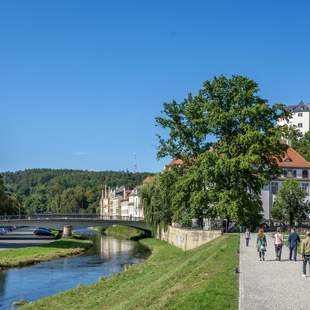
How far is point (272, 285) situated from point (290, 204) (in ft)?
195

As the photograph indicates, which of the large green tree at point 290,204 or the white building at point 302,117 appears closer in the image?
the large green tree at point 290,204

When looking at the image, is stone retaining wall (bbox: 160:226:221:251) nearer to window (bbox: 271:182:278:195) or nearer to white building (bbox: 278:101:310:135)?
window (bbox: 271:182:278:195)

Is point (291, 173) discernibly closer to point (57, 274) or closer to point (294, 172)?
point (294, 172)

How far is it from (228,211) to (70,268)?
1480 centimetres

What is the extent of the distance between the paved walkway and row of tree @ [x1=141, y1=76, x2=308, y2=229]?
72.6 feet

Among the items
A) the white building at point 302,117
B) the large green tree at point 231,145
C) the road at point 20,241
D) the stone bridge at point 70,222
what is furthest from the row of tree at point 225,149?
the white building at point 302,117

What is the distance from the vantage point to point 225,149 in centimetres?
5581


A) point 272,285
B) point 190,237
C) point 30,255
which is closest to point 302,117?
point 190,237

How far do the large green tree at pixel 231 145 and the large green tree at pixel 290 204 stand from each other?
21.7 meters

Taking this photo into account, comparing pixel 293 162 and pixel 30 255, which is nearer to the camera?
pixel 30 255

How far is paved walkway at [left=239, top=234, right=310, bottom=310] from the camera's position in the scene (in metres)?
17.4

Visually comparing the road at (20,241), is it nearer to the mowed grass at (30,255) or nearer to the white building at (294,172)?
the mowed grass at (30,255)

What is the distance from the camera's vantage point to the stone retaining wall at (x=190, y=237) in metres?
57.2

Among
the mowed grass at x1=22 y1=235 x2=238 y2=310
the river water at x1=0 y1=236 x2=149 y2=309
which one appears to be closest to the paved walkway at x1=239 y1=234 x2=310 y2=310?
the mowed grass at x1=22 y1=235 x2=238 y2=310
